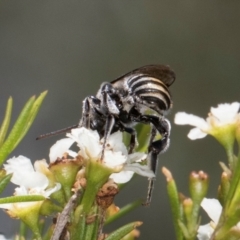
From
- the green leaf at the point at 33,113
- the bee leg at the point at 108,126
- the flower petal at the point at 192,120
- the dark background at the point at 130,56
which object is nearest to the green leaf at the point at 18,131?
the green leaf at the point at 33,113

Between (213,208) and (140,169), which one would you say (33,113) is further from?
(213,208)

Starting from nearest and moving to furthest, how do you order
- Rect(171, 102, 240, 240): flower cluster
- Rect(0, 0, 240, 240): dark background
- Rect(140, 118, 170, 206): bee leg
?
Rect(171, 102, 240, 240): flower cluster, Rect(140, 118, 170, 206): bee leg, Rect(0, 0, 240, 240): dark background

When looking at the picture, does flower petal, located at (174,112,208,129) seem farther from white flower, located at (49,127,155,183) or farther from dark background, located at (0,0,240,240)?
dark background, located at (0,0,240,240)

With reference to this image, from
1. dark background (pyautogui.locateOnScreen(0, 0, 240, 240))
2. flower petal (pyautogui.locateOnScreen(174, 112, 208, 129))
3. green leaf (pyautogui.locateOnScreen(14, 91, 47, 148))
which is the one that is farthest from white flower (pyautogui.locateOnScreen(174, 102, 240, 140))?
dark background (pyautogui.locateOnScreen(0, 0, 240, 240))

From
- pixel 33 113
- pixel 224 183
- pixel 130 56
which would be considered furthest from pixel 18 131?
pixel 130 56

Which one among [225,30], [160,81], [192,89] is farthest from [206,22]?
[160,81]
